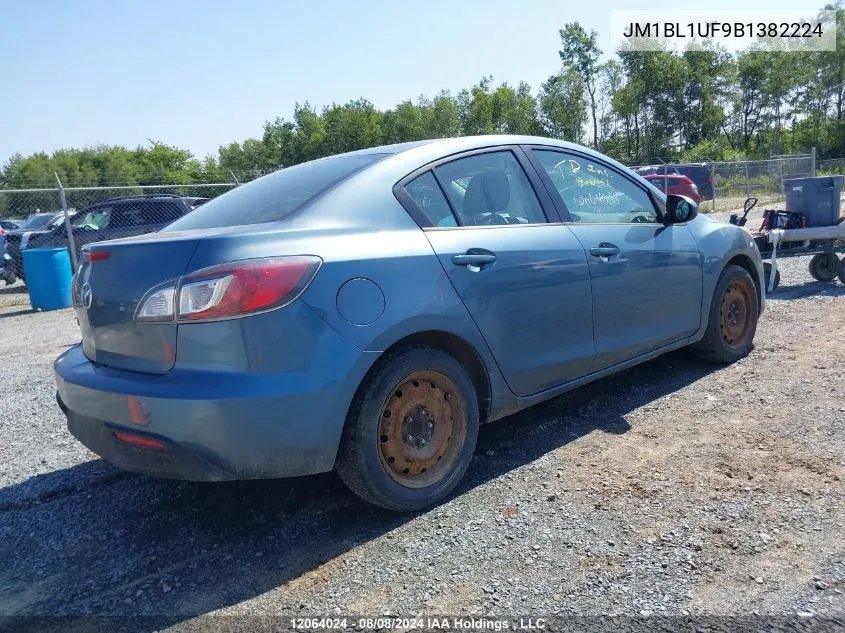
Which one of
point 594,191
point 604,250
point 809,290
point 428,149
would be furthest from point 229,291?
point 809,290

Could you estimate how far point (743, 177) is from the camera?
94.3 feet

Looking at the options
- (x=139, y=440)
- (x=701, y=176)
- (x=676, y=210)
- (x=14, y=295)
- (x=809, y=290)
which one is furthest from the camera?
(x=701, y=176)

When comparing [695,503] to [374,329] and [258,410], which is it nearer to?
[374,329]

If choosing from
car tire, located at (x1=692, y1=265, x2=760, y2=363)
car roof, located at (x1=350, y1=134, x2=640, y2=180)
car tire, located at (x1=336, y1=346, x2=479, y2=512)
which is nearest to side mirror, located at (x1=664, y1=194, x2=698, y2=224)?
car tire, located at (x1=692, y1=265, x2=760, y2=363)

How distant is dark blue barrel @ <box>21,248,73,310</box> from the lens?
37.7 ft

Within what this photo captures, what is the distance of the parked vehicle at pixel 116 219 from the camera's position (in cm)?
1331

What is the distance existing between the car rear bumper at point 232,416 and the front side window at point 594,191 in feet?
5.94

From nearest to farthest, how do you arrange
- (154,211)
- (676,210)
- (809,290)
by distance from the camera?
1. (676,210)
2. (809,290)
3. (154,211)

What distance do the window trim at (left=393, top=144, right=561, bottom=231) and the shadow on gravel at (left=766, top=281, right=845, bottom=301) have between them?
5103 mm

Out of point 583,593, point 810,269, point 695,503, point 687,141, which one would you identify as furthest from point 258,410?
point 687,141

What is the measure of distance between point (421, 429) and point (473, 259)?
2.72 feet

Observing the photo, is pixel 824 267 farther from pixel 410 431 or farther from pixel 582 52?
pixel 582 52

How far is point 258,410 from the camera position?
103 inches

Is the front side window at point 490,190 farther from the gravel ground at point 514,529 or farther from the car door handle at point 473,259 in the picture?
the gravel ground at point 514,529
